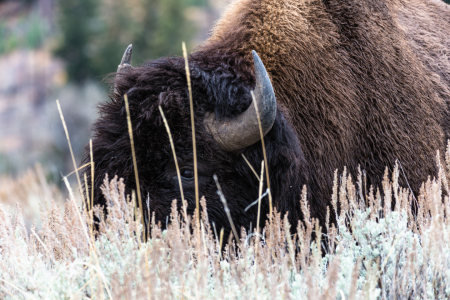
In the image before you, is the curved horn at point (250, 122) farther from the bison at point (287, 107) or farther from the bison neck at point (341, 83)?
the bison neck at point (341, 83)

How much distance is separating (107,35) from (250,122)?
15839 mm

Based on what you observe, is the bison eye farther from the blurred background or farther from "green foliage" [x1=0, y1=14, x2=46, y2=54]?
"green foliage" [x1=0, y1=14, x2=46, y2=54]

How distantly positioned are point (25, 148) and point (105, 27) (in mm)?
5739

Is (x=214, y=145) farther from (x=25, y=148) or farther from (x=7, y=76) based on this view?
(x=7, y=76)

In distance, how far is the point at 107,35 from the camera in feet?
58.1

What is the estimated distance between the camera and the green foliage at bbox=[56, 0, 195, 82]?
17.3 metres

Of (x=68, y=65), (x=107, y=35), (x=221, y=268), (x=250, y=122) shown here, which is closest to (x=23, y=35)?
(x=68, y=65)

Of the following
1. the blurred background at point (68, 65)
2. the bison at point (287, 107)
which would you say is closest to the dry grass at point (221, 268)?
the bison at point (287, 107)

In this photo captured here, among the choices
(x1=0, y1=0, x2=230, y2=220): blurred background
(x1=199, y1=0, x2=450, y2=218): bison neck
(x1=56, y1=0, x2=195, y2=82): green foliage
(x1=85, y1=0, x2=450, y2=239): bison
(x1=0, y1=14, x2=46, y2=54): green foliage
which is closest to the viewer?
(x1=85, y1=0, x2=450, y2=239): bison

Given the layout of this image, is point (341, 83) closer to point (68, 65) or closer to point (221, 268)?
point (221, 268)

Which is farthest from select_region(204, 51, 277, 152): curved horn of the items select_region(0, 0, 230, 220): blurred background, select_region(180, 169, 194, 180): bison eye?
select_region(0, 0, 230, 220): blurred background

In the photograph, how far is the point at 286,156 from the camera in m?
3.30

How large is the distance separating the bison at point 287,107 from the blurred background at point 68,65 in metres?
10.4

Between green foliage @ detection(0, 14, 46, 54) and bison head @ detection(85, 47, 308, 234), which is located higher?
green foliage @ detection(0, 14, 46, 54)
